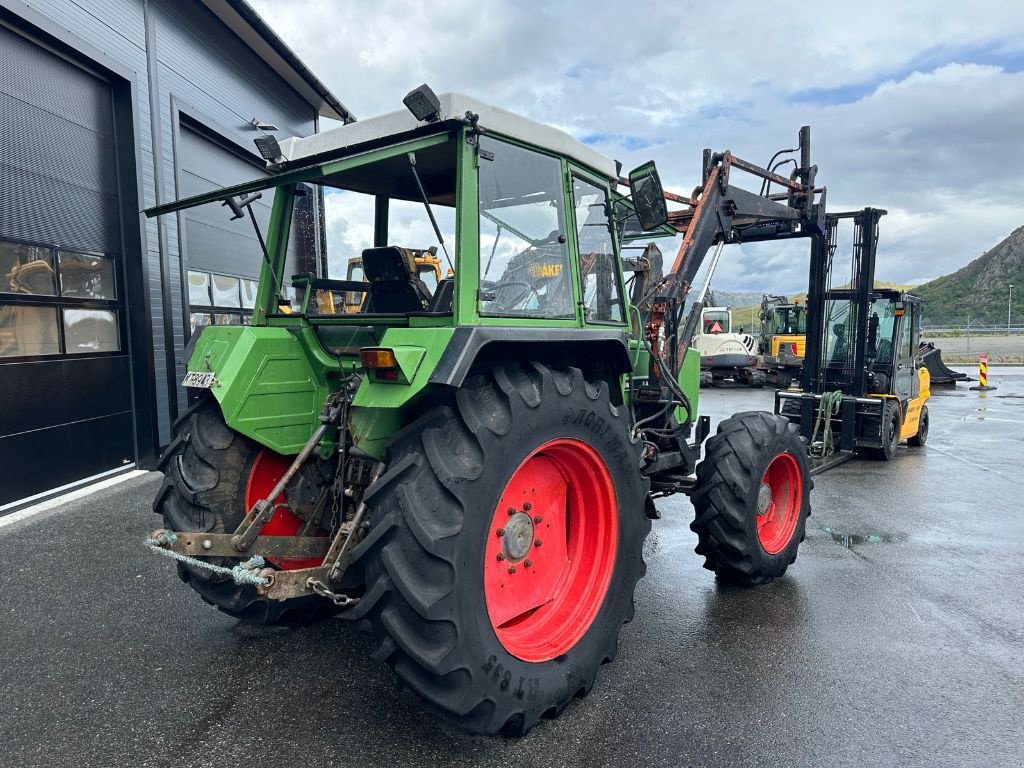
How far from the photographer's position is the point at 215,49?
882cm

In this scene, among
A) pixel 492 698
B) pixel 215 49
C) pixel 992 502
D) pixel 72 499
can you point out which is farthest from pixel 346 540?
pixel 215 49

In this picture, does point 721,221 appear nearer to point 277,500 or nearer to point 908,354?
point 277,500

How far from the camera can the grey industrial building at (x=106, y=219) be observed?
604 cm

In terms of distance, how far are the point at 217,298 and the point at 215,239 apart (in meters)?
0.81

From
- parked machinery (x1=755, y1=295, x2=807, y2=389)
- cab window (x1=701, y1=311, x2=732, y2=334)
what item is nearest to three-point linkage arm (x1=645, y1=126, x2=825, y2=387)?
parked machinery (x1=755, y1=295, x2=807, y2=389)

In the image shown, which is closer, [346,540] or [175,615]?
[346,540]

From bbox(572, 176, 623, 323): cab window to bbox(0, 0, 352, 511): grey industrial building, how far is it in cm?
535

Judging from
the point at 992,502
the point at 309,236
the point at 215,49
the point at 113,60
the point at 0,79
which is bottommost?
the point at 992,502

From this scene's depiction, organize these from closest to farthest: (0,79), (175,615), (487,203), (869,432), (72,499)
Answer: (487,203) < (175,615) < (0,79) < (72,499) < (869,432)

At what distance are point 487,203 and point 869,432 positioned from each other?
7349 mm

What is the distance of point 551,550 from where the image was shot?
3127 millimetres

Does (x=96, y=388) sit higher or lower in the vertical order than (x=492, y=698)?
higher

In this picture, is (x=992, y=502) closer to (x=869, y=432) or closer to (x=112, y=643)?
(x=869, y=432)

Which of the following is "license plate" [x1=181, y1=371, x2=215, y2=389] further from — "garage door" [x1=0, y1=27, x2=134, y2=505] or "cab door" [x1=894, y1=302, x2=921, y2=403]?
"cab door" [x1=894, y1=302, x2=921, y2=403]
